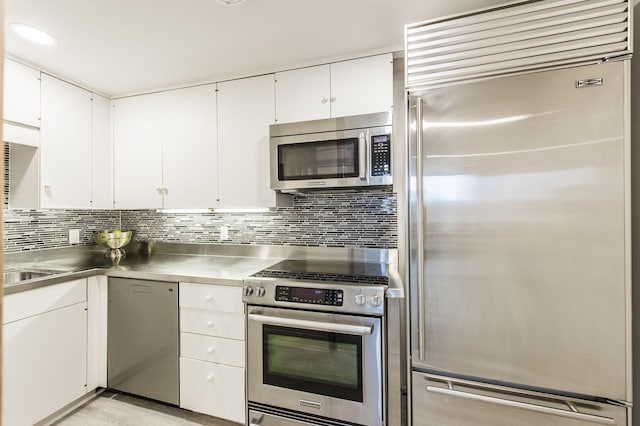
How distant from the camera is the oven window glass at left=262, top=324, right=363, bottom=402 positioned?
163cm

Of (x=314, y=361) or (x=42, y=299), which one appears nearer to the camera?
(x=314, y=361)

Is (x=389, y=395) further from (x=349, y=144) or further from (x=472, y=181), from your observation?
(x=349, y=144)

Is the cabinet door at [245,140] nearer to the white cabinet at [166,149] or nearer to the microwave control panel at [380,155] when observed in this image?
the white cabinet at [166,149]

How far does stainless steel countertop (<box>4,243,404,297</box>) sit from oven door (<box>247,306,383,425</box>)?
0.29m

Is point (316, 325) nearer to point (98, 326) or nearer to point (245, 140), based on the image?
point (245, 140)

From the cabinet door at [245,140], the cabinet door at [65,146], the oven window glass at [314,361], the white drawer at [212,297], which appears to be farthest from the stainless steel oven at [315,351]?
the cabinet door at [65,146]

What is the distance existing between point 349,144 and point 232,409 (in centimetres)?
173

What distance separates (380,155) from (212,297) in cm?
132

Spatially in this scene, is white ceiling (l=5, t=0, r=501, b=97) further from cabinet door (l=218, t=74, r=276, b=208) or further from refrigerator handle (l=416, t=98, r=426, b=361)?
refrigerator handle (l=416, t=98, r=426, b=361)

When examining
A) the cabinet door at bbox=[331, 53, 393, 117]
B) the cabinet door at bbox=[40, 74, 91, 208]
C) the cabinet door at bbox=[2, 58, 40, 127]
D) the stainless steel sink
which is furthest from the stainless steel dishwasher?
the cabinet door at bbox=[331, 53, 393, 117]

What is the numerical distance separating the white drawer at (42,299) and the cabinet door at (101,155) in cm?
77

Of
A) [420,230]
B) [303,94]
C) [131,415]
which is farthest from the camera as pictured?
[303,94]

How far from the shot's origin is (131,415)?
200 cm

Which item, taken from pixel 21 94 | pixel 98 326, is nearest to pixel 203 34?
pixel 21 94
